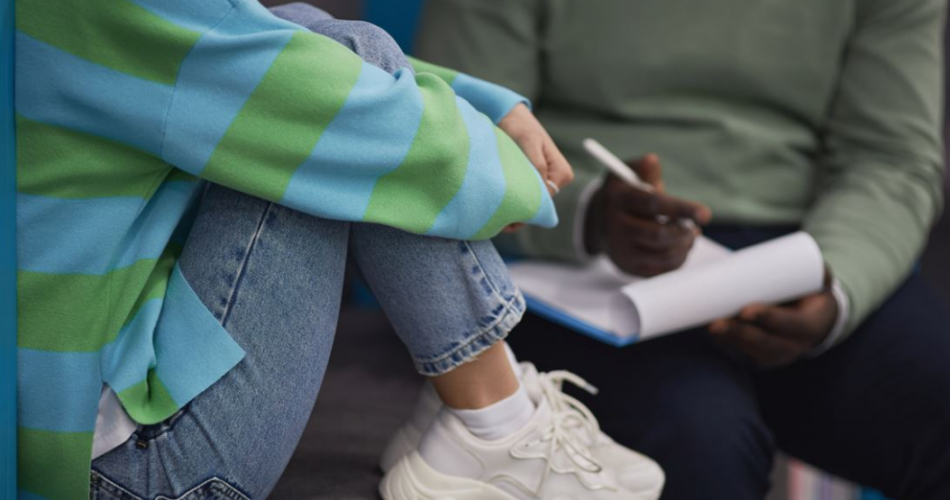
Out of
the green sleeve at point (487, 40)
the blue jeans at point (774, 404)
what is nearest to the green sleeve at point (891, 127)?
the blue jeans at point (774, 404)

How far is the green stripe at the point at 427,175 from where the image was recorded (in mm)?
654

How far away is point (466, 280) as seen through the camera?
708mm

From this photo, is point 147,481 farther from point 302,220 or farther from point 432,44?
point 432,44

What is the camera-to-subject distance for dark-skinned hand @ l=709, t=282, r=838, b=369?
102cm

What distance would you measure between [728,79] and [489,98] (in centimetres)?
54

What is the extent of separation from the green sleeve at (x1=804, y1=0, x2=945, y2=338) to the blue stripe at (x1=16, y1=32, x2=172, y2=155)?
33.2 inches

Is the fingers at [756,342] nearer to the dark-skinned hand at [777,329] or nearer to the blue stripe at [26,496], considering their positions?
the dark-skinned hand at [777,329]

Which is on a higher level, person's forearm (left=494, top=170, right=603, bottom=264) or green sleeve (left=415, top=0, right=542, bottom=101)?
green sleeve (left=415, top=0, right=542, bottom=101)

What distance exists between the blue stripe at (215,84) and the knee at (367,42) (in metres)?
0.08

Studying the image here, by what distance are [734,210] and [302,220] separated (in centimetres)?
72

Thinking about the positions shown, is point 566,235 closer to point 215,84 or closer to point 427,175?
point 427,175

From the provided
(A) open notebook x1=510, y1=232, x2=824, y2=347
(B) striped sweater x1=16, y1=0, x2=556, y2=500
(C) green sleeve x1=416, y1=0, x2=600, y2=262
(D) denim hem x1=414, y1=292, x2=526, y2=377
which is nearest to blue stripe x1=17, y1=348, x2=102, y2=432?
(B) striped sweater x1=16, y1=0, x2=556, y2=500

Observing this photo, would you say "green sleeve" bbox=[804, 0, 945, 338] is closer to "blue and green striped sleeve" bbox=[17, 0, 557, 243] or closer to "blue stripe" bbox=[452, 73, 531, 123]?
"blue stripe" bbox=[452, 73, 531, 123]

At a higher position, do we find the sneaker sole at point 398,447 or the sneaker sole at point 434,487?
the sneaker sole at point 434,487
